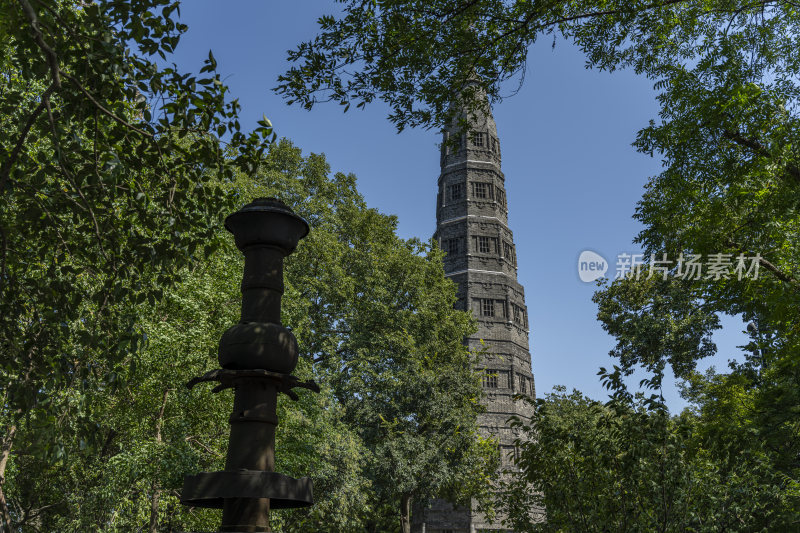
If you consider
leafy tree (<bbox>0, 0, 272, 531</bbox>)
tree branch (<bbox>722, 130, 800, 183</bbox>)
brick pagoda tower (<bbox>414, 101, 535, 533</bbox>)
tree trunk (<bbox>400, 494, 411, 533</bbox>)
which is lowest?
tree trunk (<bbox>400, 494, 411, 533</bbox>)

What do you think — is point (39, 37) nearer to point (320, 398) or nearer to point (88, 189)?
point (88, 189)

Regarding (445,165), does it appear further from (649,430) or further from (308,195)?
(649,430)

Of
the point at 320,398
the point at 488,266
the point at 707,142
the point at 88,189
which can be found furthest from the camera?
the point at 488,266

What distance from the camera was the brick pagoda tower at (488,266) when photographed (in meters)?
56.7

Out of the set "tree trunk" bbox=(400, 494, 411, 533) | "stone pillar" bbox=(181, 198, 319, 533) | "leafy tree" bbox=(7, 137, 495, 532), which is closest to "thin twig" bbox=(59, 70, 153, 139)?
"stone pillar" bbox=(181, 198, 319, 533)

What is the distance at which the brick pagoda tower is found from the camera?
5666cm

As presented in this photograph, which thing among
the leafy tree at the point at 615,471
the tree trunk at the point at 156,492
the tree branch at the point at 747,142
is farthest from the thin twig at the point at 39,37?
the tree branch at the point at 747,142

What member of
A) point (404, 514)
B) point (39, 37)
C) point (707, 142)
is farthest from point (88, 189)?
point (404, 514)

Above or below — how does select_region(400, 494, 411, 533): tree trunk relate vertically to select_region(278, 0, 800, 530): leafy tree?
below

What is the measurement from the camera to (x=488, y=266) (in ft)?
199

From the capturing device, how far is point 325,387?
23875 mm

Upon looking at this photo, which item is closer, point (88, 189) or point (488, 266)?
point (88, 189)

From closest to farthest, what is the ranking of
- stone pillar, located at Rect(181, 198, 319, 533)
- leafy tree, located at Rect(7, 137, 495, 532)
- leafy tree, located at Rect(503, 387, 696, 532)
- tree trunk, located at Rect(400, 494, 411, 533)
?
1. stone pillar, located at Rect(181, 198, 319, 533)
2. leafy tree, located at Rect(503, 387, 696, 532)
3. leafy tree, located at Rect(7, 137, 495, 532)
4. tree trunk, located at Rect(400, 494, 411, 533)

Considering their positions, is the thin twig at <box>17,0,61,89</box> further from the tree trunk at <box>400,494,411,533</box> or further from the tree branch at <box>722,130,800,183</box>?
the tree trunk at <box>400,494,411,533</box>
